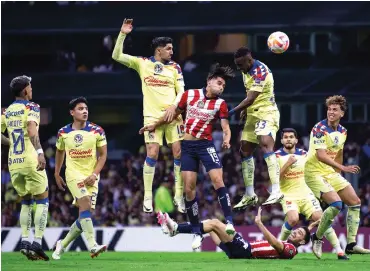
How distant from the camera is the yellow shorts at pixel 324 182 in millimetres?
19172

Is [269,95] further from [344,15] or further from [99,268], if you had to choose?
[344,15]

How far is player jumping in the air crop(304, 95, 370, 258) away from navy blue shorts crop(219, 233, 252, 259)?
162 centimetres

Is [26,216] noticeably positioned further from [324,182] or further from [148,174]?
[324,182]

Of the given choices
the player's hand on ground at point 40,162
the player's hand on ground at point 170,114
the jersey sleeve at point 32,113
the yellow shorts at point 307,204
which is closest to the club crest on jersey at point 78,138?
the jersey sleeve at point 32,113

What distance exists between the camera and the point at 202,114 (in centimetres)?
1777

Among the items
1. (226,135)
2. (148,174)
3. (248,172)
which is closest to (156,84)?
(148,174)

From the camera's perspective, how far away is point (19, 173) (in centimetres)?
1825

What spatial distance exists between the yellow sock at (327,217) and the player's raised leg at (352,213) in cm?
54

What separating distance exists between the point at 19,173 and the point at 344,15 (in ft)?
41.0

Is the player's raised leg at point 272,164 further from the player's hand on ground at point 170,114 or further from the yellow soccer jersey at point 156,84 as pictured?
the yellow soccer jersey at point 156,84

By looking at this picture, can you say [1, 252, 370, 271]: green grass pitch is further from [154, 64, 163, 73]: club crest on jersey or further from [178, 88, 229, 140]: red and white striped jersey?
[154, 64, 163, 73]: club crest on jersey

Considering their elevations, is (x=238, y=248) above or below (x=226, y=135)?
below

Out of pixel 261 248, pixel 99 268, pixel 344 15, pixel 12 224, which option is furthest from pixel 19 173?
pixel 344 15

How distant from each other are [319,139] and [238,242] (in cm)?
239
